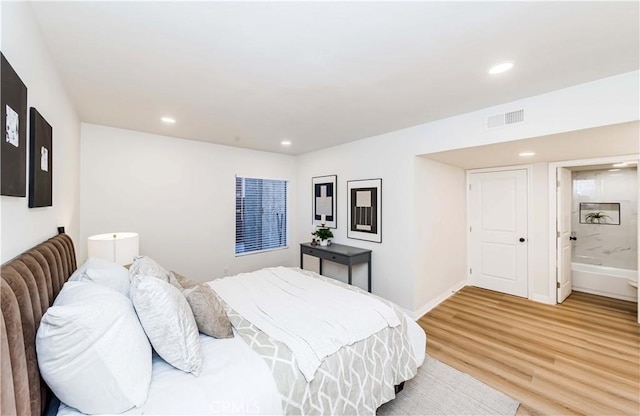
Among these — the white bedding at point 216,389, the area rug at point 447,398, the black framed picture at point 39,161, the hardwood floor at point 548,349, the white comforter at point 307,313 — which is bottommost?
the area rug at point 447,398

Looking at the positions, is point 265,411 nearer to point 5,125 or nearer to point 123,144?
point 5,125

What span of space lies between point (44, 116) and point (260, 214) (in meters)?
3.35

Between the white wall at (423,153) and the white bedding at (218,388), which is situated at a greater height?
the white wall at (423,153)

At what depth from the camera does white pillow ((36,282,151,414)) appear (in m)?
0.95

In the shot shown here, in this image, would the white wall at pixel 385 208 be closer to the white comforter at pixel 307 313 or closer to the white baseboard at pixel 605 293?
the white comforter at pixel 307 313

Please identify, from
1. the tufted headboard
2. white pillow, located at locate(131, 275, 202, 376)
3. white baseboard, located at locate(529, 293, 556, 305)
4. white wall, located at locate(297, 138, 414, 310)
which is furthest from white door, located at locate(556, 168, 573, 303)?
the tufted headboard

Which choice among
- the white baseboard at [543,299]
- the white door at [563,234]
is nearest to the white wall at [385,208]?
the white baseboard at [543,299]

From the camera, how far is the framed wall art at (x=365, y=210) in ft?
12.6

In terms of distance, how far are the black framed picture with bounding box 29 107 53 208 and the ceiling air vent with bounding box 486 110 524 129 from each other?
3.51 meters

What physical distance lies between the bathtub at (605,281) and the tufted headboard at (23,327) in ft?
19.4

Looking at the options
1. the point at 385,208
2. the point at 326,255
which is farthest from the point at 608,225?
the point at 326,255

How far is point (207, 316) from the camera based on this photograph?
1603 mm

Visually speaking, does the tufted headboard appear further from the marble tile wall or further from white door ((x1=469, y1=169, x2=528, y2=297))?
the marble tile wall

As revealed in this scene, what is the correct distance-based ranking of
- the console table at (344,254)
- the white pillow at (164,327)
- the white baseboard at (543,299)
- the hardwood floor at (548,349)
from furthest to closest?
1. the white baseboard at (543,299)
2. the console table at (344,254)
3. the hardwood floor at (548,349)
4. the white pillow at (164,327)
